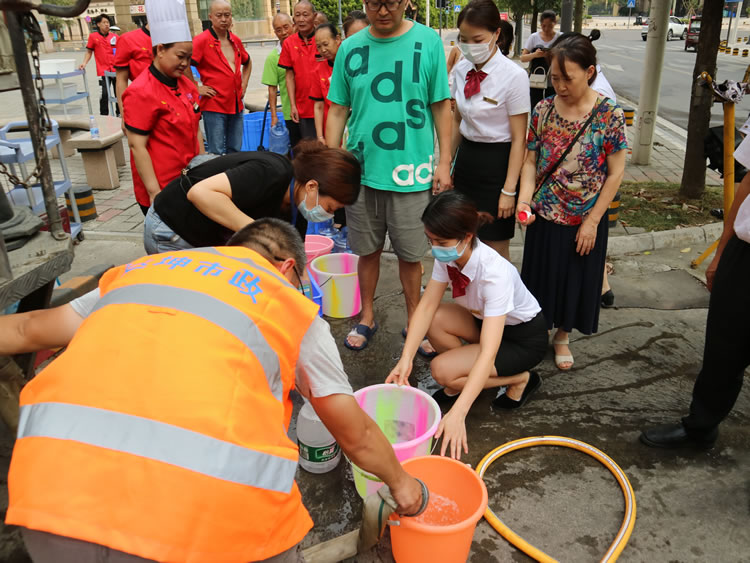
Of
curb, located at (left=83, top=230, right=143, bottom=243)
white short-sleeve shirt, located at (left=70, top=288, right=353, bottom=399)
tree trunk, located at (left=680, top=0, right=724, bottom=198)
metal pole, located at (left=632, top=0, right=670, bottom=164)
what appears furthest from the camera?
metal pole, located at (left=632, top=0, right=670, bottom=164)

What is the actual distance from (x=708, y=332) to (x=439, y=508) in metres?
1.38

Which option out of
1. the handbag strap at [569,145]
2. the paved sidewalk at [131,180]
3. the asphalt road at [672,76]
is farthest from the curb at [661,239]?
the asphalt road at [672,76]

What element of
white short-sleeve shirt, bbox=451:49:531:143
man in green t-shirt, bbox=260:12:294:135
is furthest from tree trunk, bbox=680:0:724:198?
man in green t-shirt, bbox=260:12:294:135

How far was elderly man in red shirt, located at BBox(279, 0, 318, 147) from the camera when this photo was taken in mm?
5594

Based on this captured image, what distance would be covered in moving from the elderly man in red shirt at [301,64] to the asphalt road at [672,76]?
6151mm

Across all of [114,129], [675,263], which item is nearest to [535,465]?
[675,263]

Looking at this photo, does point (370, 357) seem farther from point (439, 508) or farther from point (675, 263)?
point (675, 263)

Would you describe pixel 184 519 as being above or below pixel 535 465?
above

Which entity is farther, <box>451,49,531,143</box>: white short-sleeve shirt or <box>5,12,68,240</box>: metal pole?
<box>451,49,531,143</box>: white short-sleeve shirt

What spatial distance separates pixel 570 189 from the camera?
9.96 feet

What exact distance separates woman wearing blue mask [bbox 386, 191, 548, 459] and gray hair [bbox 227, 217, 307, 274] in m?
0.92

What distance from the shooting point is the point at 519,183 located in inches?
139

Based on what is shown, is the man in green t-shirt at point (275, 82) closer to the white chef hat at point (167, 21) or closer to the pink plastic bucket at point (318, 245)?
the pink plastic bucket at point (318, 245)

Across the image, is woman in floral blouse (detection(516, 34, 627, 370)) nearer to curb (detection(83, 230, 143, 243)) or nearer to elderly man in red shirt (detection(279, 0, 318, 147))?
elderly man in red shirt (detection(279, 0, 318, 147))
